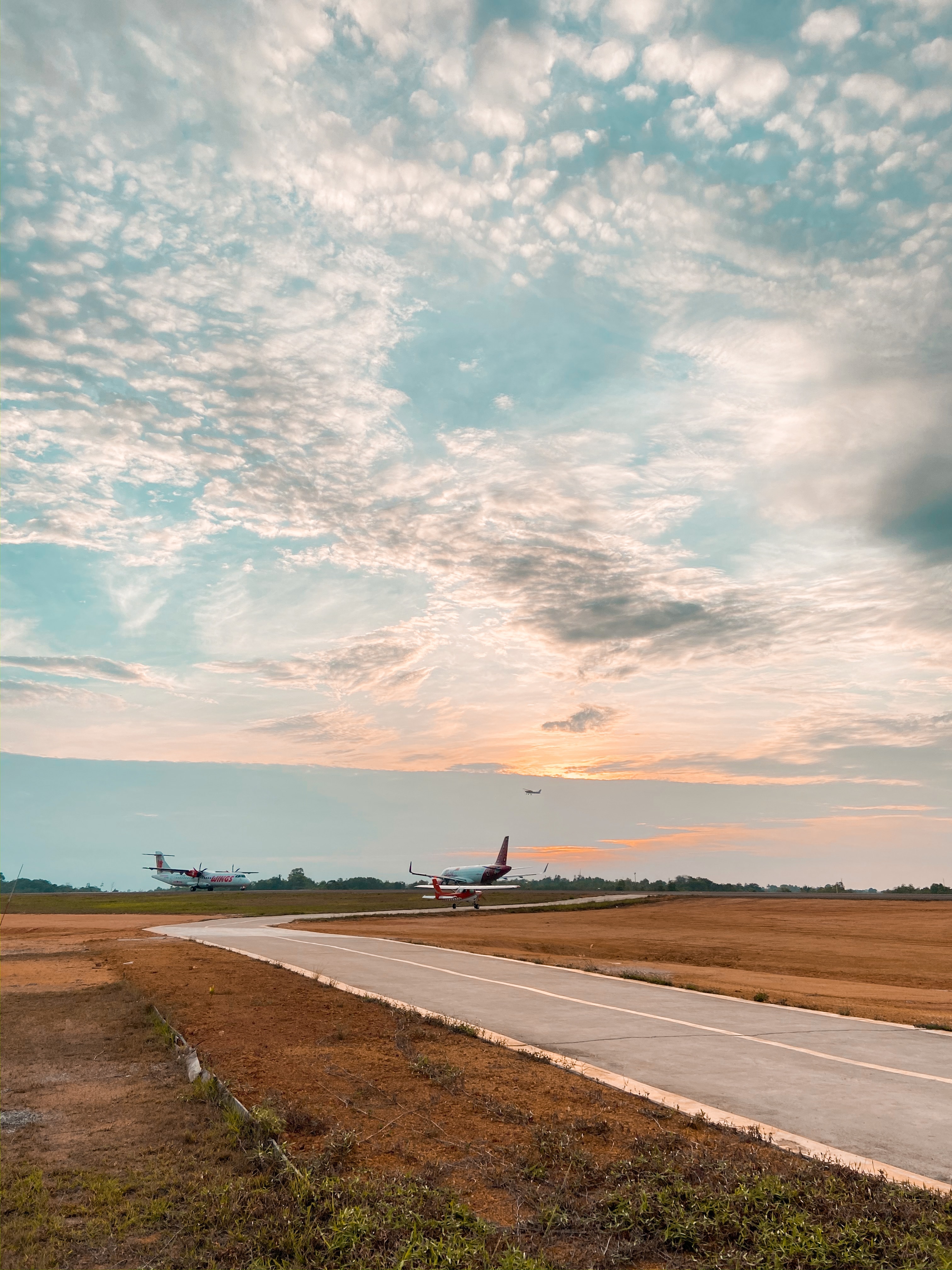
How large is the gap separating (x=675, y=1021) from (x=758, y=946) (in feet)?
104

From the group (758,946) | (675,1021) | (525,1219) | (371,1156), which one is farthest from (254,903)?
(525,1219)

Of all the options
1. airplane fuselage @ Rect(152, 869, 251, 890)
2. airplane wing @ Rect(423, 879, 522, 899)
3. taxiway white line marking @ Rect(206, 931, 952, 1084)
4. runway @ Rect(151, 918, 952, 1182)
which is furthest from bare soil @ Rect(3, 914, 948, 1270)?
airplane fuselage @ Rect(152, 869, 251, 890)

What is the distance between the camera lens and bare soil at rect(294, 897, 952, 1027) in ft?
67.8

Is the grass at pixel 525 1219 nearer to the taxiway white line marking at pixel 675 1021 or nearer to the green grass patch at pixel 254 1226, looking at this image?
the green grass patch at pixel 254 1226

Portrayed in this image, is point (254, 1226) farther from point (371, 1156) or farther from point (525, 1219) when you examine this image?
point (525, 1219)

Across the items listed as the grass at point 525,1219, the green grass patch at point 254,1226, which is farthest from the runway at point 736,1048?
the green grass patch at point 254,1226

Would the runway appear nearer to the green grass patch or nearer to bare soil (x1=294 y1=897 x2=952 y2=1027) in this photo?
bare soil (x1=294 y1=897 x2=952 y2=1027)

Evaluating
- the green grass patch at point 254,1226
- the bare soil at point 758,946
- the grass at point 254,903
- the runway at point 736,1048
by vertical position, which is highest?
the runway at point 736,1048

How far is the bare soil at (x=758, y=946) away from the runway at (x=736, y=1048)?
223cm

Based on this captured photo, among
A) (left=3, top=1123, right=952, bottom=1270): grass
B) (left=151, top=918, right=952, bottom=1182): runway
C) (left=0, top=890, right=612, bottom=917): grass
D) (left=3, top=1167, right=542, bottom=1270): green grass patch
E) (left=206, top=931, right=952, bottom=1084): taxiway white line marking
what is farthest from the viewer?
(left=0, top=890, right=612, bottom=917): grass

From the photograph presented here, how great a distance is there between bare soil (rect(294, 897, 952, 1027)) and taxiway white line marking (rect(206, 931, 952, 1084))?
11.5 feet

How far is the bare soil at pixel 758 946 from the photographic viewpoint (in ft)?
67.8

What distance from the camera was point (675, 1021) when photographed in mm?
12727

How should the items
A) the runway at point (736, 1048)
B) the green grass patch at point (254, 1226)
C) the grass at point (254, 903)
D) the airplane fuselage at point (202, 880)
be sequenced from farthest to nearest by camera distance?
the airplane fuselage at point (202, 880), the grass at point (254, 903), the runway at point (736, 1048), the green grass patch at point (254, 1226)
